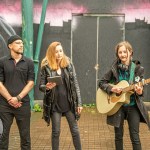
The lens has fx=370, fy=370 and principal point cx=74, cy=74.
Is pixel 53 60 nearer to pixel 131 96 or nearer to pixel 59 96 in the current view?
pixel 59 96

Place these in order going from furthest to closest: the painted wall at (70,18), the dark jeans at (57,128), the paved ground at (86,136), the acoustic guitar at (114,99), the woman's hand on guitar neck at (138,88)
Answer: the painted wall at (70,18)
the paved ground at (86,136)
the dark jeans at (57,128)
the acoustic guitar at (114,99)
the woman's hand on guitar neck at (138,88)

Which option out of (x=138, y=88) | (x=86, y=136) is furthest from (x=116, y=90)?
(x=86, y=136)

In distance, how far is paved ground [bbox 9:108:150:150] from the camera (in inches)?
263

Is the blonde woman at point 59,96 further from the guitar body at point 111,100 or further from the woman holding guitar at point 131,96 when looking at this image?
the woman holding guitar at point 131,96

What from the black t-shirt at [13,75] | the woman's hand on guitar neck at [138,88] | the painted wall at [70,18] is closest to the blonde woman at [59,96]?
the black t-shirt at [13,75]

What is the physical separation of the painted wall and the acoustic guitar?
212 inches

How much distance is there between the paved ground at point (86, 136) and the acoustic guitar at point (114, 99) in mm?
1251

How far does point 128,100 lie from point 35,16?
20.6 feet

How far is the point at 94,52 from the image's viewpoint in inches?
432

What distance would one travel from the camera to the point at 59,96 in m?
5.53

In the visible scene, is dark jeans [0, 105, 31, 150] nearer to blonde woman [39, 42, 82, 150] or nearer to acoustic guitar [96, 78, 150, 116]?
blonde woman [39, 42, 82, 150]

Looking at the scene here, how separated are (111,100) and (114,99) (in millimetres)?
64

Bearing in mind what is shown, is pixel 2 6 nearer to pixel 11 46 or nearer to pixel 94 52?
pixel 94 52

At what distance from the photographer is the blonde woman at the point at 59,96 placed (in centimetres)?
550
